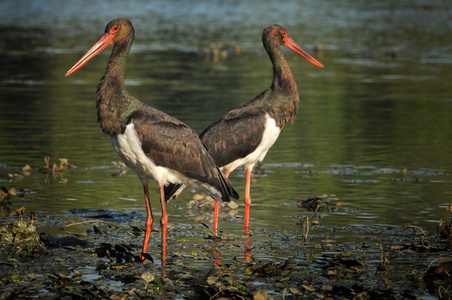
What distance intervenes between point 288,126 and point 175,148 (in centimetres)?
945

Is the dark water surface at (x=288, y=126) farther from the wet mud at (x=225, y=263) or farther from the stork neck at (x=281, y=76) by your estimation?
the stork neck at (x=281, y=76)

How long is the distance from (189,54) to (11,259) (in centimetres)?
2578

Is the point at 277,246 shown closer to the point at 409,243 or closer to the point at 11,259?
the point at 409,243

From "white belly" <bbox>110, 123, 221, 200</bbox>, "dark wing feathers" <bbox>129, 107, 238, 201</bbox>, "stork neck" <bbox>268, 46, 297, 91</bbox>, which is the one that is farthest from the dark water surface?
"stork neck" <bbox>268, 46, 297, 91</bbox>

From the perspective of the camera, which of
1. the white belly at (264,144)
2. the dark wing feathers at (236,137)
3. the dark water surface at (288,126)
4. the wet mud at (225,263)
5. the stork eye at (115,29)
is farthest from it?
the dark water surface at (288,126)

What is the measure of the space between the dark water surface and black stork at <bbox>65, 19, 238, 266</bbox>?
922 millimetres

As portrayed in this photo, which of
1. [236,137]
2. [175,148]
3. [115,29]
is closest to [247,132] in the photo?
[236,137]

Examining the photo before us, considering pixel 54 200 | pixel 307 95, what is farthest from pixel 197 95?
pixel 54 200

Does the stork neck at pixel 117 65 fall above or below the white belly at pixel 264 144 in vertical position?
above

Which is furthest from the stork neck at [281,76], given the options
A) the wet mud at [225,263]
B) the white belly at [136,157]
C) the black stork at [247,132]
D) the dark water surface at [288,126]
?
the white belly at [136,157]

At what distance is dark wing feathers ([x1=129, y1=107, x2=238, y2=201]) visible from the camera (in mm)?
8516

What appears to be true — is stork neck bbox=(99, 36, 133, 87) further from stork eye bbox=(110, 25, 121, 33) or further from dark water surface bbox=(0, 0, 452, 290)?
dark water surface bbox=(0, 0, 452, 290)

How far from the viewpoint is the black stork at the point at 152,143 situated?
8516 millimetres

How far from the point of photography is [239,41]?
129 feet
